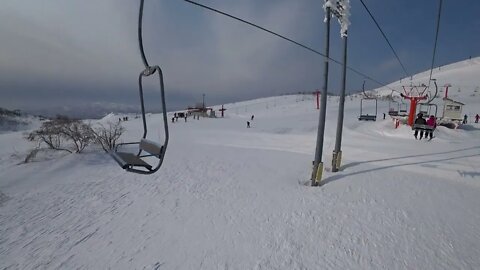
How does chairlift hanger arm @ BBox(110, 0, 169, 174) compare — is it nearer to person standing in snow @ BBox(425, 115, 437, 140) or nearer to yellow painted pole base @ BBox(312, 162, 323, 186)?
yellow painted pole base @ BBox(312, 162, 323, 186)

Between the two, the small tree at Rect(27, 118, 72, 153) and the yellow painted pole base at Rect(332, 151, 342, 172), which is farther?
the small tree at Rect(27, 118, 72, 153)

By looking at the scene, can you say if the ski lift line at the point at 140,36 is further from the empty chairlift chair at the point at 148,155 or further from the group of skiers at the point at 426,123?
the group of skiers at the point at 426,123

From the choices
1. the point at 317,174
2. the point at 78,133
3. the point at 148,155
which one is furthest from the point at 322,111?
the point at 78,133

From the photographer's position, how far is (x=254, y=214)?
27.0ft

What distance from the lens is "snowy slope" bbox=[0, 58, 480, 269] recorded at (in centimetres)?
606

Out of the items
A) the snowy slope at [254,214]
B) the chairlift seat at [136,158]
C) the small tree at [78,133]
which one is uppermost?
the chairlift seat at [136,158]

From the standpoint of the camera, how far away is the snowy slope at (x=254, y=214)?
239 inches

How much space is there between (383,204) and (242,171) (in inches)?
270

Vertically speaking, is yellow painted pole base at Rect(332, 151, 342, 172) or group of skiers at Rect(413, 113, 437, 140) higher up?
group of skiers at Rect(413, 113, 437, 140)

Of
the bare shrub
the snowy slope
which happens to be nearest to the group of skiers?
the snowy slope

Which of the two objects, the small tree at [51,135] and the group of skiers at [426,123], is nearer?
the group of skiers at [426,123]

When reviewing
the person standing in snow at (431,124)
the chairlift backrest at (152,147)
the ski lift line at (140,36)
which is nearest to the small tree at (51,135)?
the chairlift backrest at (152,147)

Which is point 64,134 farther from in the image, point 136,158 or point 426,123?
point 426,123

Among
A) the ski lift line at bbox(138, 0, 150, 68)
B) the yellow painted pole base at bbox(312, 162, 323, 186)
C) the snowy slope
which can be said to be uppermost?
the ski lift line at bbox(138, 0, 150, 68)
